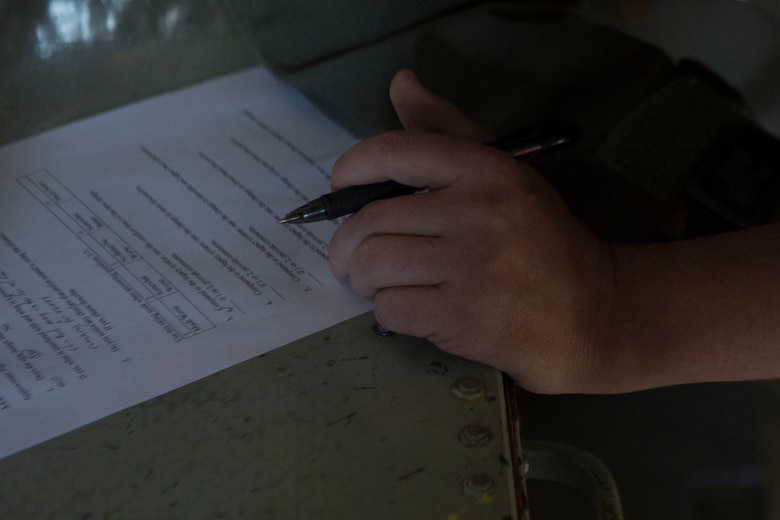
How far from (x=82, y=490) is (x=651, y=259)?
42 centimetres

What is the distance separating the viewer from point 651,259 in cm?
58

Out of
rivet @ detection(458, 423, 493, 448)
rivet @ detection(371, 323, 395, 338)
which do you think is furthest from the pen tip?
rivet @ detection(458, 423, 493, 448)

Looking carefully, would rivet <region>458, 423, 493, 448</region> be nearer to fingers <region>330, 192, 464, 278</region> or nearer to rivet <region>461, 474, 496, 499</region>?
rivet <region>461, 474, 496, 499</region>

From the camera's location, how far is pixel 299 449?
18.8 inches

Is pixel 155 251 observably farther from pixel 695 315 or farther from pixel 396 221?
pixel 695 315

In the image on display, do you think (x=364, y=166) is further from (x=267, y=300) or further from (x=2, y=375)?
(x=2, y=375)

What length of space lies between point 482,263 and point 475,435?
0.12m

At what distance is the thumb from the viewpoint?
2.06 ft

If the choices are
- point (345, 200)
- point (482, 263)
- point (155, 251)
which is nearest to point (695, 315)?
point (482, 263)

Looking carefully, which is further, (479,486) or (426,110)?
(426,110)


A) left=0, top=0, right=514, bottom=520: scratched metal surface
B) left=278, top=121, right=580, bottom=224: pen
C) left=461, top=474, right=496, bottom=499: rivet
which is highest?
left=278, top=121, right=580, bottom=224: pen

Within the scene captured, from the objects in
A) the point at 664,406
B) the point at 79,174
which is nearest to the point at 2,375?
the point at 79,174

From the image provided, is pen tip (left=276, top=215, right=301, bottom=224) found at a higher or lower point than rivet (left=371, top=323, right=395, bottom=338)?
higher

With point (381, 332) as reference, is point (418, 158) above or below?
above
